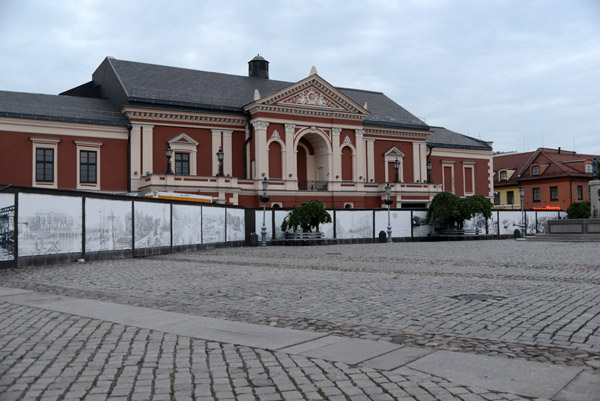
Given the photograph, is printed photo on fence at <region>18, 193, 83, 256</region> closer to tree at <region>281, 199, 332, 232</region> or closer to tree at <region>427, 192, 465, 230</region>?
tree at <region>281, 199, 332, 232</region>

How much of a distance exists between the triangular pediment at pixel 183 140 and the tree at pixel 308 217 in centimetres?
1484

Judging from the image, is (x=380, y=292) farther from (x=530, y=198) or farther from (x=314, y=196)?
(x=530, y=198)

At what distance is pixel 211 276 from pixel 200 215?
13402 millimetres

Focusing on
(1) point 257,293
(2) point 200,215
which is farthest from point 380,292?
(2) point 200,215

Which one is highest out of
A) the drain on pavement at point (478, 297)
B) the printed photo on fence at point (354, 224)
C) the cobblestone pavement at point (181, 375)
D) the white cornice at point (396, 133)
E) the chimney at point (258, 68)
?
the chimney at point (258, 68)

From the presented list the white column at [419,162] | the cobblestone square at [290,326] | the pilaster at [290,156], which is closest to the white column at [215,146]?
the pilaster at [290,156]

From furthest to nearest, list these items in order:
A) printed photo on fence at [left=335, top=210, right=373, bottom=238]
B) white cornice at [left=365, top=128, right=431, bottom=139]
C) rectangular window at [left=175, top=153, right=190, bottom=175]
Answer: white cornice at [left=365, top=128, right=431, bottom=139]
rectangular window at [left=175, top=153, right=190, bottom=175]
printed photo on fence at [left=335, top=210, right=373, bottom=238]

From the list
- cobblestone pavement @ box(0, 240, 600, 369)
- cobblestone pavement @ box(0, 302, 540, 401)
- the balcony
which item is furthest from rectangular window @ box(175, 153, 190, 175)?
cobblestone pavement @ box(0, 302, 540, 401)

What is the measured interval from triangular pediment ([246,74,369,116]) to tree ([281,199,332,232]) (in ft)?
48.1

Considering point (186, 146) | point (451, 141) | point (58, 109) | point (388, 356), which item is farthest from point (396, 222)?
point (388, 356)

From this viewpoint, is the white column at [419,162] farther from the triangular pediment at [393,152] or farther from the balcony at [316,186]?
the balcony at [316,186]

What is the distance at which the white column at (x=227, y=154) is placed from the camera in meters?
47.5

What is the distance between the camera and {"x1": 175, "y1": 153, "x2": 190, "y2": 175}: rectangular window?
4581cm

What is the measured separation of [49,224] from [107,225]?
301 centimetres
